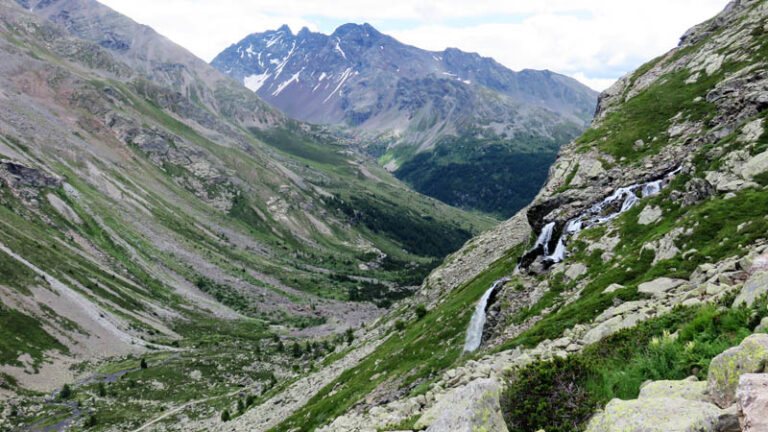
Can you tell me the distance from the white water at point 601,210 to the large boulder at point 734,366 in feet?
123

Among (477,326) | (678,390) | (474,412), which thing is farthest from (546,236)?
(474,412)

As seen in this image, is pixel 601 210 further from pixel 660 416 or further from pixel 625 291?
pixel 660 416

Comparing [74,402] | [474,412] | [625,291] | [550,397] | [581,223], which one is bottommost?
[74,402]

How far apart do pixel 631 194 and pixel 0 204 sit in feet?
848

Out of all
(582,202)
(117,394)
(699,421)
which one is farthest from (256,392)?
(699,421)

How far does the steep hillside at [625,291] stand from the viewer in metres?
13.9

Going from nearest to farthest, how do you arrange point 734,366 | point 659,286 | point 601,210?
point 734,366
point 659,286
point 601,210

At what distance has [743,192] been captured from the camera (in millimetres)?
33406

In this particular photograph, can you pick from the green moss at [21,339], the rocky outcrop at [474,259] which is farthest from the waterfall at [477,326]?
the green moss at [21,339]

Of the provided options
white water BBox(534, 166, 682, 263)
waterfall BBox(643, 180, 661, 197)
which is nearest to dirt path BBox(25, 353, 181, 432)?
white water BBox(534, 166, 682, 263)

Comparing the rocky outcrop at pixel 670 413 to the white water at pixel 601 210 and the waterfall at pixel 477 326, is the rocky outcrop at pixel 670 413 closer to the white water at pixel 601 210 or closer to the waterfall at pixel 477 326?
the waterfall at pixel 477 326

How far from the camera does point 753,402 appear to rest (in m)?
8.38

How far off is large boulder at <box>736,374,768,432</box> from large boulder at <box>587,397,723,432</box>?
0.67m

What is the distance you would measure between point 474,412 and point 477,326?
3610cm
